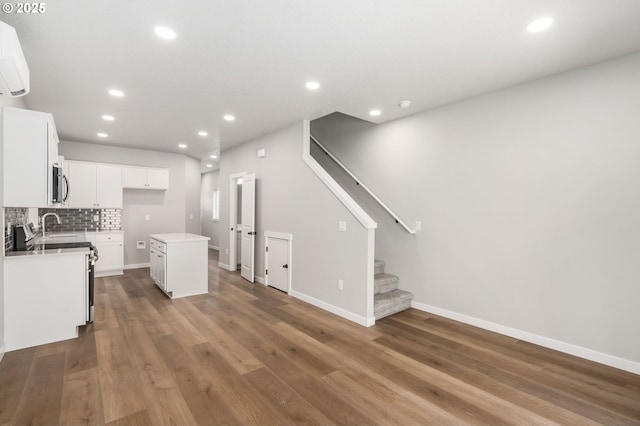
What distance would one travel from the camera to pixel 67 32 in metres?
2.32

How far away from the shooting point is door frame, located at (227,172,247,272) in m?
6.23

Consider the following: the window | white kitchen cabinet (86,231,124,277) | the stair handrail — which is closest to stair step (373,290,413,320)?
the stair handrail

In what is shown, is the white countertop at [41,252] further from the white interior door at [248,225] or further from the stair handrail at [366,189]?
the stair handrail at [366,189]

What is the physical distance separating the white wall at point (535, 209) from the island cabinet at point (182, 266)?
307cm

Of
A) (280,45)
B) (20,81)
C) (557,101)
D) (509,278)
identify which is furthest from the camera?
(509,278)

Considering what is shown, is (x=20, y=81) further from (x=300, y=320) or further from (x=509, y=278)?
(x=509, y=278)

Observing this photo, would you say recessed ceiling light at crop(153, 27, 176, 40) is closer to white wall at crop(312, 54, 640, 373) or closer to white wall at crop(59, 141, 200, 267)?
white wall at crop(312, 54, 640, 373)

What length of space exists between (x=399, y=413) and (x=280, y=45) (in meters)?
2.89

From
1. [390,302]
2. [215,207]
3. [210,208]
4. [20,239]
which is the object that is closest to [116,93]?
[20,239]

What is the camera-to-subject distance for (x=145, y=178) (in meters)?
6.53

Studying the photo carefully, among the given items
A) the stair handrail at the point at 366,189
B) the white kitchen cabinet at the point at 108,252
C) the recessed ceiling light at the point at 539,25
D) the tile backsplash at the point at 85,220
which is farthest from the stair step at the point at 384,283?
the tile backsplash at the point at 85,220

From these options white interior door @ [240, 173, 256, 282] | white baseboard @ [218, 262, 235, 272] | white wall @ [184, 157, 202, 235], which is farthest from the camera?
white wall @ [184, 157, 202, 235]

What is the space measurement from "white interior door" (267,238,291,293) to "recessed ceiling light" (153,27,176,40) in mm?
3128

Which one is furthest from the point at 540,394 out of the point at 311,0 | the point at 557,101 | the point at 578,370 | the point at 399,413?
the point at 311,0
